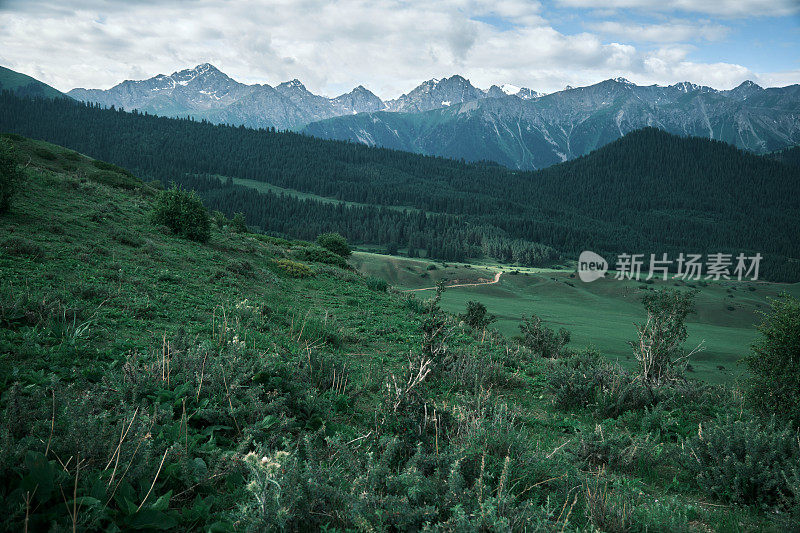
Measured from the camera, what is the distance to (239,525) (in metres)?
3.67

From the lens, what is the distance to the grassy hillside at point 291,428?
141 inches

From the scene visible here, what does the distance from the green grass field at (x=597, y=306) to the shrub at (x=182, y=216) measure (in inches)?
945

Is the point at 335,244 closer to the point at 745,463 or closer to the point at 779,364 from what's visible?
the point at 779,364

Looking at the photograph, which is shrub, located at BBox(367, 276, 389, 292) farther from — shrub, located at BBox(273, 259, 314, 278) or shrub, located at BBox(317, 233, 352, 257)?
shrub, located at BBox(317, 233, 352, 257)

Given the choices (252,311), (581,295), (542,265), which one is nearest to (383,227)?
(542,265)

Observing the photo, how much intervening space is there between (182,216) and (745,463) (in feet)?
76.1

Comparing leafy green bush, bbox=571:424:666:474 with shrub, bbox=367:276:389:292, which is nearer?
leafy green bush, bbox=571:424:666:474

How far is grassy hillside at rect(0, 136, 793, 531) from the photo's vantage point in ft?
11.8

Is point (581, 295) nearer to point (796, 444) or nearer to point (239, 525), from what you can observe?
point (796, 444)

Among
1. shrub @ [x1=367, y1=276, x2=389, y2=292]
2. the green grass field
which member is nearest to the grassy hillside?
shrub @ [x1=367, y1=276, x2=389, y2=292]

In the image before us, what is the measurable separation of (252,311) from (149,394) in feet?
18.4

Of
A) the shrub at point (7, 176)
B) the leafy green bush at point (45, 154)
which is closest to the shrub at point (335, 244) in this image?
the leafy green bush at point (45, 154)

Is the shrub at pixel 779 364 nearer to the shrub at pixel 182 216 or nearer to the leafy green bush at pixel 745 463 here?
the leafy green bush at pixel 745 463

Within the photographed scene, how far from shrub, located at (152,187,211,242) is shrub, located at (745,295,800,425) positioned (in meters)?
22.9
